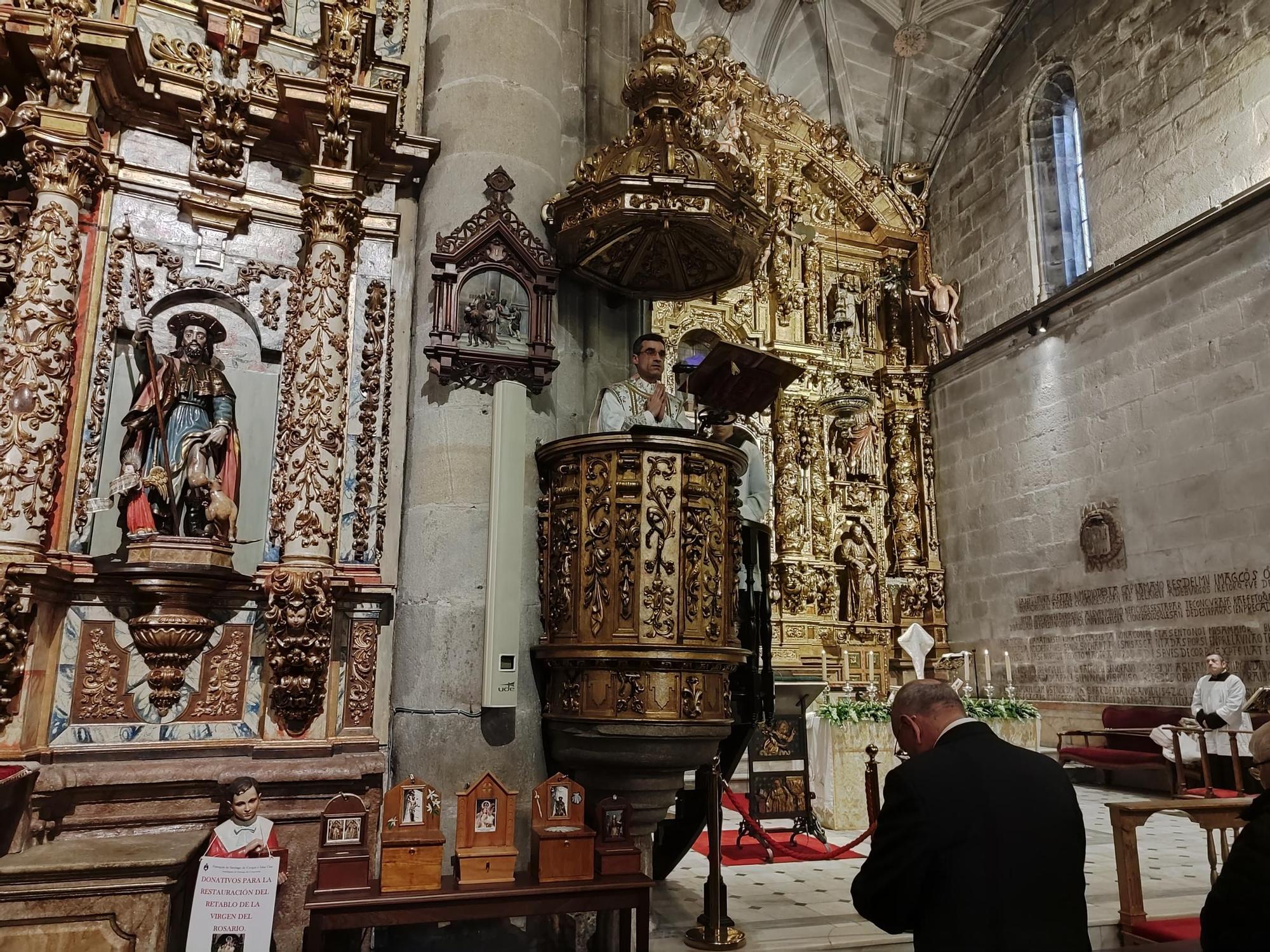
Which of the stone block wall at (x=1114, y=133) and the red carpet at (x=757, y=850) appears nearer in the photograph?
the red carpet at (x=757, y=850)

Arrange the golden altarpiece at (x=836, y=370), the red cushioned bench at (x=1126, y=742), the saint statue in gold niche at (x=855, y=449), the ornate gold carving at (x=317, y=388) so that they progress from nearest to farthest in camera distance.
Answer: the ornate gold carving at (x=317, y=388)
the red cushioned bench at (x=1126, y=742)
the golden altarpiece at (x=836, y=370)
the saint statue in gold niche at (x=855, y=449)

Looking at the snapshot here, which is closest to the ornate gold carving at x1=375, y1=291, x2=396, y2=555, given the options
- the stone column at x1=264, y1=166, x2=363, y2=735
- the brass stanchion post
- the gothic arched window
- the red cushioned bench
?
the stone column at x1=264, y1=166, x2=363, y2=735

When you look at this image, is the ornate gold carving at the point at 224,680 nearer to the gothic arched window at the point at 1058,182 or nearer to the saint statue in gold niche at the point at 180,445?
the saint statue in gold niche at the point at 180,445

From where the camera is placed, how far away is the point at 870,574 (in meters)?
14.7

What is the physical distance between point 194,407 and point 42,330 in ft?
2.53

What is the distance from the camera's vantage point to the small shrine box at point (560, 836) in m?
4.12

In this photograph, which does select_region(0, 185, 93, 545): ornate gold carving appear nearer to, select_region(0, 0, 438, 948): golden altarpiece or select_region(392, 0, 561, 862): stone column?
select_region(0, 0, 438, 948): golden altarpiece

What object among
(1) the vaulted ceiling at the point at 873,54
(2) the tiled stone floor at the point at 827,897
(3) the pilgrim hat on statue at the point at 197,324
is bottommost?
(2) the tiled stone floor at the point at 827,897

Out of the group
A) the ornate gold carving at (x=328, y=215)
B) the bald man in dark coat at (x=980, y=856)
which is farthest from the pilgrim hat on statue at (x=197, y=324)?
the bald man in dark coat at (x=980, y=856)

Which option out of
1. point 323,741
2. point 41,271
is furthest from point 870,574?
point 41,271

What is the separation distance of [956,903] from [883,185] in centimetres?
1571

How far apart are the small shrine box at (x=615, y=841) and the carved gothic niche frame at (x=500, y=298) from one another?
95.0 inches

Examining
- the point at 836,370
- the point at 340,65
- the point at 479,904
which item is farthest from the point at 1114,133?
the point at 479,904

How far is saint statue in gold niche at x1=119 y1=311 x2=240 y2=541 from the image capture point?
4.64 meters
